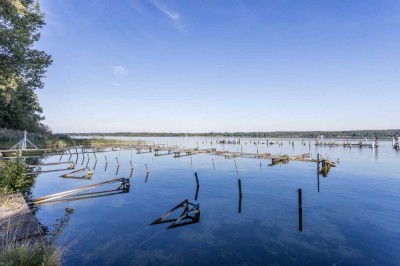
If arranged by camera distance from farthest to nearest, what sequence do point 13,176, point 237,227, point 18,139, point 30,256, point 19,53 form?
1. point 18,139
2. point 19,53
3. point 13,176
4. point 237,227
5. point 30,256

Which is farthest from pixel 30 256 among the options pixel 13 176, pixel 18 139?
pixel 18 139

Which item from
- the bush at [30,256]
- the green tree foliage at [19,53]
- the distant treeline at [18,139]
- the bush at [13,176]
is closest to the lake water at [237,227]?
the bush at [13,176]

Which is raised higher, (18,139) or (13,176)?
(18,139)

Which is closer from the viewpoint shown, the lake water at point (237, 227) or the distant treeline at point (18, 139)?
the lake water at point (237, 227)

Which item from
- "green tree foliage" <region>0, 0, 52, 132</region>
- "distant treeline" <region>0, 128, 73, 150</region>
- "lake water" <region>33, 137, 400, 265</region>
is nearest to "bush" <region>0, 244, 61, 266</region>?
"lake water" <region>33, 137, 400, 265</region>

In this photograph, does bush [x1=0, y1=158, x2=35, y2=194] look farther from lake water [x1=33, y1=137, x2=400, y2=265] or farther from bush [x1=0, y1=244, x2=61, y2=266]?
bush [x1=0, y1=244, x2=61, y2=266]

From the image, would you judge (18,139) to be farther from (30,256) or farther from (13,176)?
(30,256)

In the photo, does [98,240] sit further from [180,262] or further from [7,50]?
[7,50]

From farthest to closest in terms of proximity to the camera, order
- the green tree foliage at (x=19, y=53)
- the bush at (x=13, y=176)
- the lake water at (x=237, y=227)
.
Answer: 1. the green tree foliage at (x=19, y=53)
2. the bush at (x=13, y=176)
3. the lake water at (x=237, y=227)

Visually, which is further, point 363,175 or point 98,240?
point 363,175

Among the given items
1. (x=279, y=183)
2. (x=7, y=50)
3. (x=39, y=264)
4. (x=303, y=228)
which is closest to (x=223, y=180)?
(x=279, y=183)

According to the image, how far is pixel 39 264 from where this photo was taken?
23.2ft

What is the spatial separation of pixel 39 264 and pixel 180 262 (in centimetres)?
652

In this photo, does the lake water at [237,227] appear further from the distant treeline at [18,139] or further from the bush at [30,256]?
the distant treeline at [18,139]
